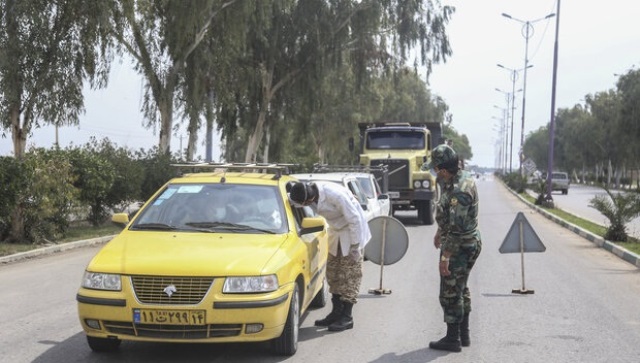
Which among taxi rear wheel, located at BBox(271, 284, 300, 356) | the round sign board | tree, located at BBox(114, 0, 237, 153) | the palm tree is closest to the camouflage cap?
taxi rear wheel, located at BBox(271, 284, 300, 356)

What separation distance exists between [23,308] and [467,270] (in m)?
5.06

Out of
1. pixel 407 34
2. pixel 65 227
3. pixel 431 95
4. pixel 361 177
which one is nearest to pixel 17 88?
A: pixel 65 227

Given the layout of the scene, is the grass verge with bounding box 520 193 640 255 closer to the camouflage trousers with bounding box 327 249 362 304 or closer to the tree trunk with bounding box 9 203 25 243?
the camouflage trousers with bounding box 327 249 362 304

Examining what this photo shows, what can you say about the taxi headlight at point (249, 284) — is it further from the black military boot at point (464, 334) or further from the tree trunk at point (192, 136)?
the tree trunk at point (192, 136)

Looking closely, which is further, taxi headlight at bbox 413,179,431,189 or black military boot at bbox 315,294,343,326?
taxi headlight at bbox 413,179,431,189

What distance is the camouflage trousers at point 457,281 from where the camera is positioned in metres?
5.93

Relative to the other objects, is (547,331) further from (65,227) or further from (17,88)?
(17,88)

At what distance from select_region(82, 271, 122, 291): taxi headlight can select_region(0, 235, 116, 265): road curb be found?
7.46m

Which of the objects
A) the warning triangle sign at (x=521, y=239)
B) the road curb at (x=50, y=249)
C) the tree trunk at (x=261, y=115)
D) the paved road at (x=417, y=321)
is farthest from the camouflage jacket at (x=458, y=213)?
the tree trunk at (x=261, y=115)

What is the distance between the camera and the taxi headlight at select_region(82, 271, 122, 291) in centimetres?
512

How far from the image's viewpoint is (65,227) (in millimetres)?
14984

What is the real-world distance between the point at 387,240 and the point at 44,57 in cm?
1039

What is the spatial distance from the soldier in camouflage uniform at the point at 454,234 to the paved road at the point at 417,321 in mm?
387

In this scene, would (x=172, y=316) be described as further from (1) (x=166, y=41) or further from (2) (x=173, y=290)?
(1) (x=166, y=41)
